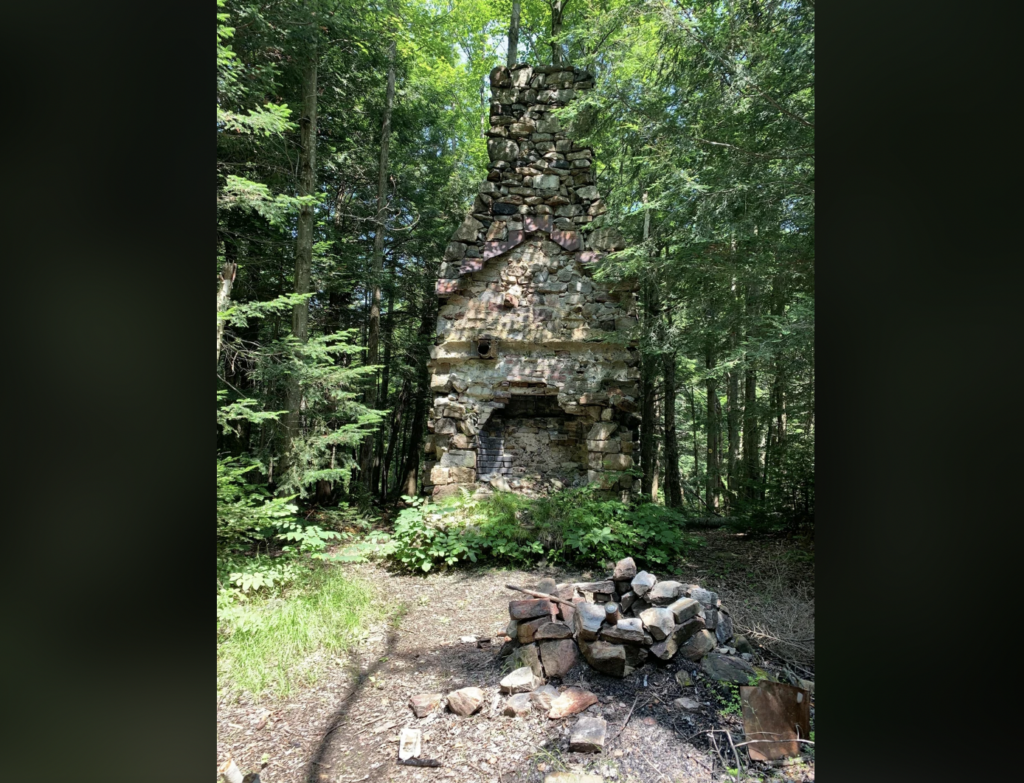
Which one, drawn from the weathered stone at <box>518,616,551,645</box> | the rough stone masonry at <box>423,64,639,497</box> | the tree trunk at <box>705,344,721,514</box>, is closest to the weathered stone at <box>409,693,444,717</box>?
the weathered stone at <box>518,616,551,645</box>

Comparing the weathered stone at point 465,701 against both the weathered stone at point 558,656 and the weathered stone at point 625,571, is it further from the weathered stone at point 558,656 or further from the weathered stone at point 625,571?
the weathered stone at point 625,571

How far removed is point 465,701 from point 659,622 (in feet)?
3.76

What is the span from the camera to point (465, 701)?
2254 millimetres

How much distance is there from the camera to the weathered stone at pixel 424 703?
227 centimetres

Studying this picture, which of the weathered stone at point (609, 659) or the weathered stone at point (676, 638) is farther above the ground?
the weathered stone at point (676, 638)

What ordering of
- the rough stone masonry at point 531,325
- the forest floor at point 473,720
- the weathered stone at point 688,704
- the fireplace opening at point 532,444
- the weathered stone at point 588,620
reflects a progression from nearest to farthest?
the forest floor at point 473,720, the weathered stone at point 688,704, the weathered stone at point 588,620, the rough stone masonry at point 531,325, the fireplace opening at point 532,444

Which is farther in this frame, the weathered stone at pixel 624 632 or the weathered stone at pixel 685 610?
the weathered stone at pixel 685 610

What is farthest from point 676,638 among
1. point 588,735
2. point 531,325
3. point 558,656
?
point 531,325

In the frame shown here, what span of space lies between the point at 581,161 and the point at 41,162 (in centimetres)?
673

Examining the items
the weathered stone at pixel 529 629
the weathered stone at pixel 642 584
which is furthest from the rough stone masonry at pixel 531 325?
→ the weathered stone at pixel 529 629

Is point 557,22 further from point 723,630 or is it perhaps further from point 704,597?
point 723,630

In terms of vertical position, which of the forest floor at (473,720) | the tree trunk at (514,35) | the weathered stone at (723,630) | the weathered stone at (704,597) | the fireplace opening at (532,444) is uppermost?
the tree trunk at (514,35)

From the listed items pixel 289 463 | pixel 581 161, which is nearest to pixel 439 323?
pixel 289 463

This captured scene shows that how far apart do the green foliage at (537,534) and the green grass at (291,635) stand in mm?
977
